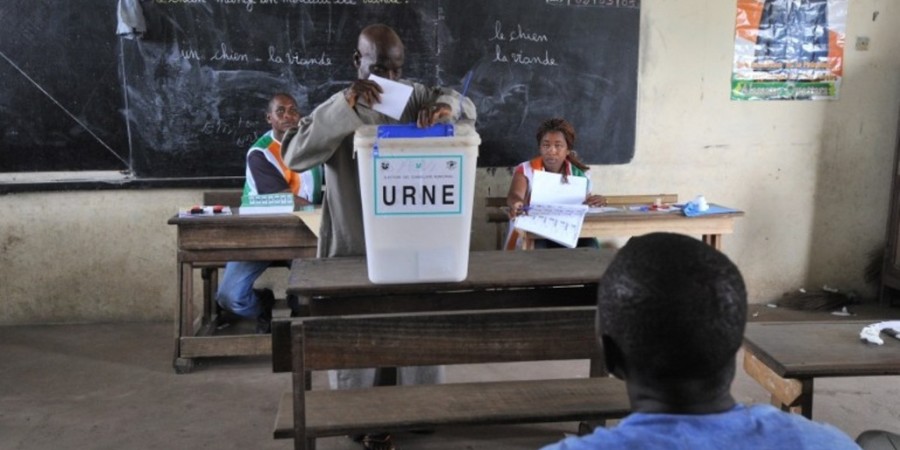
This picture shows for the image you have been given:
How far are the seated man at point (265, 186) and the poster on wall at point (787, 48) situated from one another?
2731 millimetres

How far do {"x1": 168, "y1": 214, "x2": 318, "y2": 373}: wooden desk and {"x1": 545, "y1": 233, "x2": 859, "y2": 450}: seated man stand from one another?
2796 millimetres

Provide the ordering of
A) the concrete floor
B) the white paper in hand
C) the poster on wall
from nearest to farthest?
the white paper in hand → the concrete floor → the poster on wall

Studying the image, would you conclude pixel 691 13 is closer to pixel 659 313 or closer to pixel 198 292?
pixel 198 292

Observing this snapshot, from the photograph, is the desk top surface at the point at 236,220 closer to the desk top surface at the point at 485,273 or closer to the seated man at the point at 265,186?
the seated man at the point at 265,186

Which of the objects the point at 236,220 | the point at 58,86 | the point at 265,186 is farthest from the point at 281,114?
the point at 58,86

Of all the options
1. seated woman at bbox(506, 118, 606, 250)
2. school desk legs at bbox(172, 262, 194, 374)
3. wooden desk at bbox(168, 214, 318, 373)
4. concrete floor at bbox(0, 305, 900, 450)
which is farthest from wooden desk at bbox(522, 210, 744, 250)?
school desk legs at bbox(172, 262, 194, 374)

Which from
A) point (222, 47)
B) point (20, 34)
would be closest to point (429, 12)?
point (222, 47)

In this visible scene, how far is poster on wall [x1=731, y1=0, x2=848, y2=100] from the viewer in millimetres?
4684

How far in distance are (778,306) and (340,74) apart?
10.2 ft

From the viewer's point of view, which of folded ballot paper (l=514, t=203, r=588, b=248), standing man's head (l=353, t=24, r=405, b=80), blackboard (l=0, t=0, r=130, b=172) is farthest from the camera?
blackboard (l=0, t=0, r=130, b=172)

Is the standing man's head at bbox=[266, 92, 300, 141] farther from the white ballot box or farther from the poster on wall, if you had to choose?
the poster on wall

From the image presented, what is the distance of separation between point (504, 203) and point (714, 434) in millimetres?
3468

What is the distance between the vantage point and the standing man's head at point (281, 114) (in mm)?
3920

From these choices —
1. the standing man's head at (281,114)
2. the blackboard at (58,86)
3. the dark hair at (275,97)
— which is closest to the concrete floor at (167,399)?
the blackboard at (58,86)
